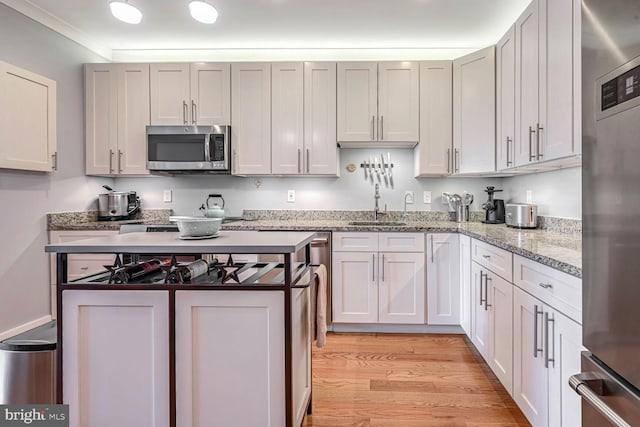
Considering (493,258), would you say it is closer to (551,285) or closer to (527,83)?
(551,285)

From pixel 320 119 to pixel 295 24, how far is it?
0.80 metres

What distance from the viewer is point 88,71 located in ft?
11.4

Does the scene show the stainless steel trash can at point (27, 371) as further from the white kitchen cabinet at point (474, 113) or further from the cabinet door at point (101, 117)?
the white kitchen cabinet at point (474, 113)

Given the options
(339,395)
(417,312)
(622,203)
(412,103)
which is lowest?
(339,395)

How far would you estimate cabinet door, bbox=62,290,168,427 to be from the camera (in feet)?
4.88

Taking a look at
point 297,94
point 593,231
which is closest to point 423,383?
point 593,231

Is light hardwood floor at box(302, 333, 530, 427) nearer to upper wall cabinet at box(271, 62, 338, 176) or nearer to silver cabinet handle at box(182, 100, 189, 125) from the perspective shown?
upper wall cabinet at box(271, 62, 338, 176)

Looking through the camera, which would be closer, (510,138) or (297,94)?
(510,138)

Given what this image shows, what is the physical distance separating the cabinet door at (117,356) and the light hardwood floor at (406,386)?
81 cm

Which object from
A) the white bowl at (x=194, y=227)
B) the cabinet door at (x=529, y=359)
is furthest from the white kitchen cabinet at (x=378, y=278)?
A: the white bowl at (x=194, y=227)

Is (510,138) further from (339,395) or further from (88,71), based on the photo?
(88,71)

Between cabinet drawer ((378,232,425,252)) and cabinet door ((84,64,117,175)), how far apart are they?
253 cm

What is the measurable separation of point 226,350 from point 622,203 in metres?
1.34

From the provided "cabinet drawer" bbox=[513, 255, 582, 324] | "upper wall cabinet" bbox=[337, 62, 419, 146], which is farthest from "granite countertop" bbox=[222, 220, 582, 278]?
"upper wall cabinet" bbox=[337, 62, 419, 146]
